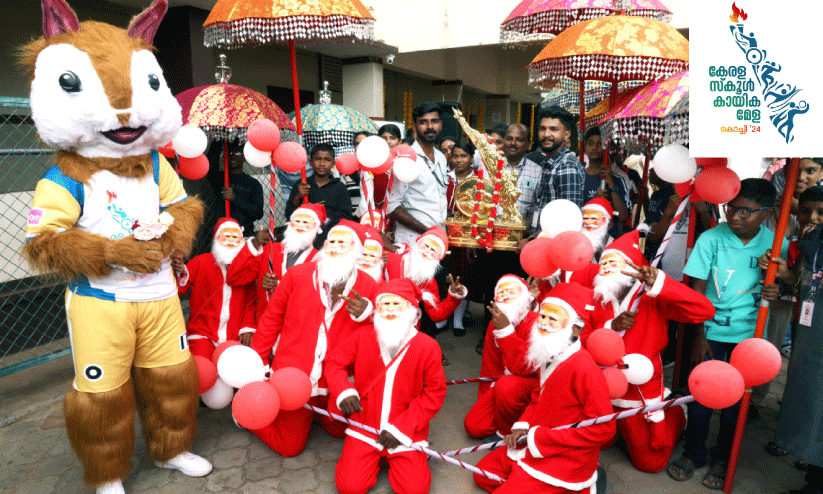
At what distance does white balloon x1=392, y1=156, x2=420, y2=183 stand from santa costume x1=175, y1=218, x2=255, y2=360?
128 centimetres

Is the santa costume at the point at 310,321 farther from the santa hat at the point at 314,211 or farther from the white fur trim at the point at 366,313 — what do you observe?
the santa hat at the point at 314,211

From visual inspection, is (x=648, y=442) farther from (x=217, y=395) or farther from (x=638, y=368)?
(x=217, y=395)

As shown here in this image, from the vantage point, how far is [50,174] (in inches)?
104

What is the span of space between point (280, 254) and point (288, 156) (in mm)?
740

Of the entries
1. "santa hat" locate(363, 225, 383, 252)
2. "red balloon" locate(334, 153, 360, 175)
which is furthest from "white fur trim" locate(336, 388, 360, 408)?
"red balloon" locate(334, 153, 360, 175)

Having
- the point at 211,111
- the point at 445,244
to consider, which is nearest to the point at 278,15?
the point at 211,111

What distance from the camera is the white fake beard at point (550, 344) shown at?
2822 millimetres

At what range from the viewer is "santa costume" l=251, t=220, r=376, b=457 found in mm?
3395

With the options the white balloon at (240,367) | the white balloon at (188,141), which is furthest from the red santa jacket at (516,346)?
the white balloon at (188,141)

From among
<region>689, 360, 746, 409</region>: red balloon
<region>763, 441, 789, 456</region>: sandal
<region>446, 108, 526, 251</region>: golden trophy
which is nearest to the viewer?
<region>689, 360, 746, 409</region>: red balloon

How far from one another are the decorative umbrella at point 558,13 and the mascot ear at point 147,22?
277 cm

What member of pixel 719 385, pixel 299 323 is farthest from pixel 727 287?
pixel 299 323

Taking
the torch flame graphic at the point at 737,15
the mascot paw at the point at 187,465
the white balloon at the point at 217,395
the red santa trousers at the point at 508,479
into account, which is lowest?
the mascot paw at the point at 187,465

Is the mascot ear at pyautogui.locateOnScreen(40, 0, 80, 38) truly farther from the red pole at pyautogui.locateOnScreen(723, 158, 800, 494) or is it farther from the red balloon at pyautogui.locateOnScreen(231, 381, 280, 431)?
the red pole at pyautogui.locateOnScreen(723, 158, 800, 494)
